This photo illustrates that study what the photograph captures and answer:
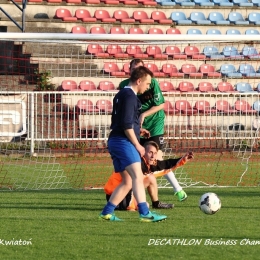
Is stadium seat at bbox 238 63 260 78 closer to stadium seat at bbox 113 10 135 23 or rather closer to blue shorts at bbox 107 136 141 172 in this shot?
stadium seat at bbox 113 10 135 23

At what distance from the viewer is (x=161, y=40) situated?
14211mm

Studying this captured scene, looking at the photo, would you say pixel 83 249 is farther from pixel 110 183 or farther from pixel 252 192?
pixel 252 192

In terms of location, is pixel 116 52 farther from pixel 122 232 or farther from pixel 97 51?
pixel 122 232

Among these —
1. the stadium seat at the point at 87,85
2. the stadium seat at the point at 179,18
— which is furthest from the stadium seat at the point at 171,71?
the stadium seat at the point at 179,18

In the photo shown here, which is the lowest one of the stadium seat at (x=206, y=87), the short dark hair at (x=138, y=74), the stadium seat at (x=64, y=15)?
the stadium seat at (x=206, y=87)

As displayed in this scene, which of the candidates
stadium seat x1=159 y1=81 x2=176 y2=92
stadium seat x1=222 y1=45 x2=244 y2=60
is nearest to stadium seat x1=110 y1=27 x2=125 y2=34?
stadium seat x1=222 y1=45 x2=244 y2=60

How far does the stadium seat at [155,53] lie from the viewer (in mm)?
20906

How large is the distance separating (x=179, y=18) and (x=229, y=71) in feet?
14.7

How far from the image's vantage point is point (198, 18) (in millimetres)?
27031

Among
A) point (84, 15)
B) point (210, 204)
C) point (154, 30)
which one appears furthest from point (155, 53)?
point (210, 204)

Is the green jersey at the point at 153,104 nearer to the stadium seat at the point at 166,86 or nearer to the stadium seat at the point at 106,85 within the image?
the stadium seat at the point at 106,85

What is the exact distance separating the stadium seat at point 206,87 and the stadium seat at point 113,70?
6.82ft

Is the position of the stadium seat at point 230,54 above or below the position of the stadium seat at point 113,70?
A: above

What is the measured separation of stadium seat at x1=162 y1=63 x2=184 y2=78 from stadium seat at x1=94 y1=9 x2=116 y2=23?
4.36 m
